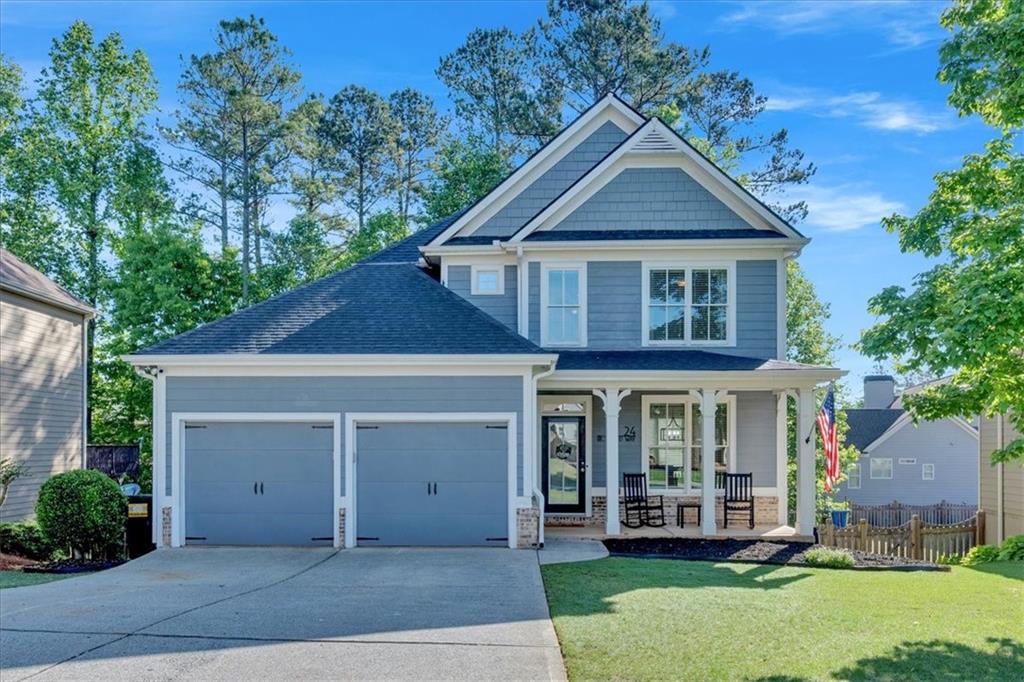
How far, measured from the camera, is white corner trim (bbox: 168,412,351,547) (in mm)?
12228

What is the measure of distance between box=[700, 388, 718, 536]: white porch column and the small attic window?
4552mm

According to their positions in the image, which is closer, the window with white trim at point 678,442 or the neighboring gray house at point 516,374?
the neighboring gray house at point 516,374

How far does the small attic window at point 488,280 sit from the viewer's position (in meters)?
15.4

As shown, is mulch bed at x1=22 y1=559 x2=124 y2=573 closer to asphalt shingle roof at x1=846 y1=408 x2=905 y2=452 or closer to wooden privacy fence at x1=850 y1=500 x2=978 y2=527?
wooden privacy fence at x1=850 y1=500 x2=978 y2=527

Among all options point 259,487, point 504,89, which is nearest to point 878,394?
point 504,89

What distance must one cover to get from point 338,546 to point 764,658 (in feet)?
24.9

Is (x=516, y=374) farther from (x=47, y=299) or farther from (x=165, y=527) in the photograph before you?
(x=47, y=299)

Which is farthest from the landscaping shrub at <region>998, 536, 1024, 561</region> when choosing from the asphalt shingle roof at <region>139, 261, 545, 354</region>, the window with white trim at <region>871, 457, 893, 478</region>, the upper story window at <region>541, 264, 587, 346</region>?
the window with white trim at <region>871, 457, 893, 478</region>

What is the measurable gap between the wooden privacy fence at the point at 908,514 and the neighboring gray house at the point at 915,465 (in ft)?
23.2

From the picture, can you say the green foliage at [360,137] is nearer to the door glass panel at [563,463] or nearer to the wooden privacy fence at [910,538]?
the door glass panel at [563,463]

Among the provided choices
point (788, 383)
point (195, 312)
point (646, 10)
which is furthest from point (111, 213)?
point (788, 383)

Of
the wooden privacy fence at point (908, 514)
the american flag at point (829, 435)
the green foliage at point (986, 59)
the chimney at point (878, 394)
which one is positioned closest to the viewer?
the green foliage at point (986, 59)

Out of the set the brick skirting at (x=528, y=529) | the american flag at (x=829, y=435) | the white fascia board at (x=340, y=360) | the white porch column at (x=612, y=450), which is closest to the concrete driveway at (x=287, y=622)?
the brick skirting at (x=528, y=529)

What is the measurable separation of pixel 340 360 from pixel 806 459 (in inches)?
320
